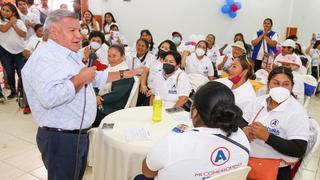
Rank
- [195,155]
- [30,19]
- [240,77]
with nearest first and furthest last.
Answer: [195,155] < [240,77] < [30,19]

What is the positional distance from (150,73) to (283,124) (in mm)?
2276

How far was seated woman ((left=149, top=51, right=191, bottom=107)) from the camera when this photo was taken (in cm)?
309

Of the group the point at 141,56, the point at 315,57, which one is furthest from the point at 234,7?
the point at 141,56

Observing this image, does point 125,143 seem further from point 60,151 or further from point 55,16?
point 55,16

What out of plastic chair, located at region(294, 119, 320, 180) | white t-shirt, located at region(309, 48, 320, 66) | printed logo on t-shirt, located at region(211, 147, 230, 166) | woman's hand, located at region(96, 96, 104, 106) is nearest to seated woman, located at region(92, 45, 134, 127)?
woman's hand, located at region(96, 96, 104, 106)

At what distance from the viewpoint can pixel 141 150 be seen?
196 cm

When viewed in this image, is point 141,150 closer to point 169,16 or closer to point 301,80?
point 301,80

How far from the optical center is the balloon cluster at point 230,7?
697 cm

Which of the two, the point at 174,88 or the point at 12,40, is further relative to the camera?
the point at 12,40

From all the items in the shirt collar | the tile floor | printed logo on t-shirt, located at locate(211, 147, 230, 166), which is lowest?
the tile floor

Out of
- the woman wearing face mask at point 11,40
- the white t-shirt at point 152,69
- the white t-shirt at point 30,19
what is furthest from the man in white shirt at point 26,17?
the white t-shirt at point 152,69

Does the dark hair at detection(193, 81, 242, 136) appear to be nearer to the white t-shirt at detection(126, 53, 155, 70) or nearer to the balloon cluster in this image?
the white t-shirt at detection(126, 53, 155, 70)

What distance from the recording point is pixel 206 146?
1252 millimetres

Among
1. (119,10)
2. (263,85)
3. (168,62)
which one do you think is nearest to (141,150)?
(168,62)
